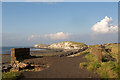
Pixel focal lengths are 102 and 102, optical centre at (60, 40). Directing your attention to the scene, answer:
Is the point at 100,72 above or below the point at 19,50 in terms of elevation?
below

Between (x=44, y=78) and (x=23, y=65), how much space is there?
6.41 meters

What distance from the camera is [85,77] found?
30.2ft

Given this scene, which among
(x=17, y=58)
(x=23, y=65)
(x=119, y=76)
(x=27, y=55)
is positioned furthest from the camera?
(x=27, y=55)

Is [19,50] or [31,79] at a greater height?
[19,50]

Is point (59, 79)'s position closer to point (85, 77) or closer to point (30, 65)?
point (85, 77)

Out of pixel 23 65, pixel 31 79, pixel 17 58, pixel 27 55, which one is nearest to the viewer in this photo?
pixel 31 79

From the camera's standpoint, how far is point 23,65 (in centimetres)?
1461

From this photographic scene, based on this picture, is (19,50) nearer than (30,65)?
No

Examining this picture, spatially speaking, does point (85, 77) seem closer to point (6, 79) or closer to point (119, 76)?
point (119, 76)

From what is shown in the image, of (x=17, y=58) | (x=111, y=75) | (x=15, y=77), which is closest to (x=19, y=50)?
(x=17, y=58)

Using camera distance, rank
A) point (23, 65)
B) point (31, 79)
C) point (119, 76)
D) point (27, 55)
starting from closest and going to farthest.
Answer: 1. point (119, 76)
2. point (31, 79)
3. point (23, 65)
4. point (27, 55)

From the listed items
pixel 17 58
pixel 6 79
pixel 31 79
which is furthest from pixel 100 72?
pixel 17 58

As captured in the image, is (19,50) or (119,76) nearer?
(119,76)

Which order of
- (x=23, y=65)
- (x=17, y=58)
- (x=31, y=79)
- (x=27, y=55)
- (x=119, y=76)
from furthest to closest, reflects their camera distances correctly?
(x=27, y=55), (x=17, y=58), (x=23, y=65), (x=31, y=79), (x=119, y=76)
